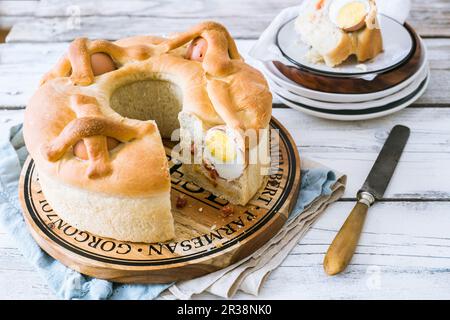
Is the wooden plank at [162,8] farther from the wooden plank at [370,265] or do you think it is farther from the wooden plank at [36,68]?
the wooden plank at [370,265]

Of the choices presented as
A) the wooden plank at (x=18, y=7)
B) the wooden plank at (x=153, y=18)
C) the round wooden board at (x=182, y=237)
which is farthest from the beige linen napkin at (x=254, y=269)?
the wooden plank at (x=18, y=7)

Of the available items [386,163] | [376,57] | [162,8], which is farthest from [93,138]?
[162,8]

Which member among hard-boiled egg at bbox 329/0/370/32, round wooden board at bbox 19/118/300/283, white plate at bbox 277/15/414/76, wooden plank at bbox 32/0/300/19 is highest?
hard-boiled egg at bbox 329/0/370/32

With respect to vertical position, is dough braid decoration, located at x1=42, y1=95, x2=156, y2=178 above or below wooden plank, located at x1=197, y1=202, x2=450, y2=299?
above

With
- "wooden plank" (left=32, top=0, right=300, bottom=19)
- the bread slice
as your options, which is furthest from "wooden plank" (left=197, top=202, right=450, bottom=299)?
"wooden plank" (left=32, top=0, right=300, bottom=19)

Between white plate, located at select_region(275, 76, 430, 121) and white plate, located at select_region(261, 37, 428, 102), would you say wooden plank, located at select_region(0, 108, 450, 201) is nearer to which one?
white plate, located at select_region(275, 76, 430, 121)
